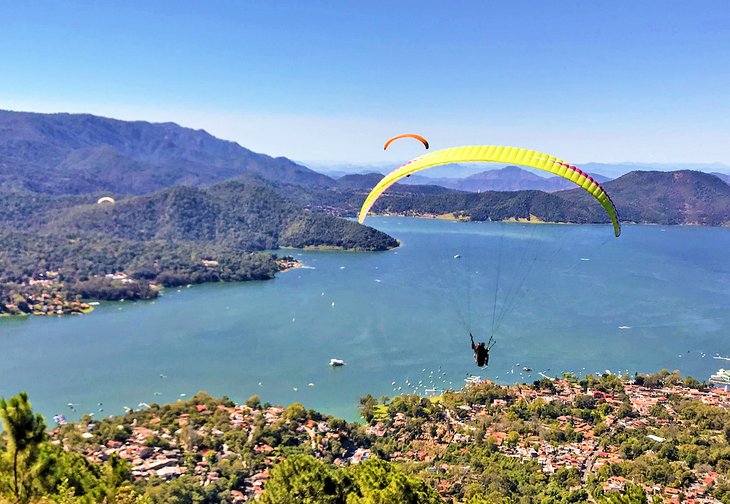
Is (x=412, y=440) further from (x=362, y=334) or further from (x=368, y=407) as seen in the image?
(x=362, y=334)

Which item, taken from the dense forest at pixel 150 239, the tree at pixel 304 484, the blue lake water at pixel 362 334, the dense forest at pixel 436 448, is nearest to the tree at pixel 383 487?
the dense forest at pixel 436 448

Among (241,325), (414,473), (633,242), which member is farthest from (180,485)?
(633,242)

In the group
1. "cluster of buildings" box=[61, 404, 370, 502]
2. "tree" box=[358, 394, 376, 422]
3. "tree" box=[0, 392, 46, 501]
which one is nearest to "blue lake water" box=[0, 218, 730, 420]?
"tree" box=[358, 394, 376, 422]

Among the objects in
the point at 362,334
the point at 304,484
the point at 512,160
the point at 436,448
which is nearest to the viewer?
the point at 512,160

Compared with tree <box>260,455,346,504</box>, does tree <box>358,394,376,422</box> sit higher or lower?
lower

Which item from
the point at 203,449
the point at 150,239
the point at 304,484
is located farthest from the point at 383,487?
the point at 150,239

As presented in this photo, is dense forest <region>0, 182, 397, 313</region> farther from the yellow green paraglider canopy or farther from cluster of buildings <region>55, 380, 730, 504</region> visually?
the yellow green paraglider canopy

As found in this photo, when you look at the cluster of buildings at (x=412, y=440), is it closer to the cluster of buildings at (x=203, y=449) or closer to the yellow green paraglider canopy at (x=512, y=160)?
the cluster of buildings at (x=203, y=449)
